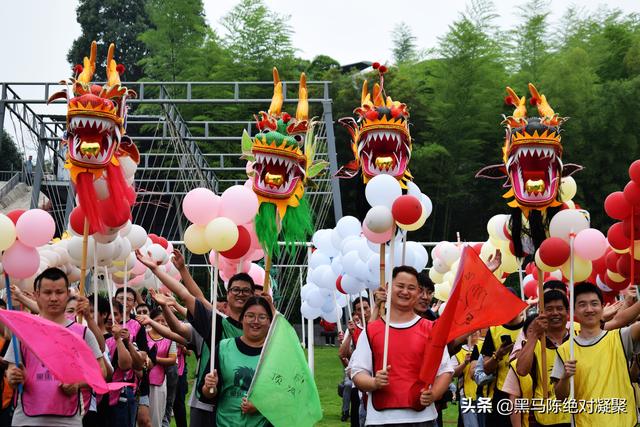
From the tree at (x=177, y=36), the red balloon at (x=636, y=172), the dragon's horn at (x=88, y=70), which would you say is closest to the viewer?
the red balloon at (x=636, y=172)

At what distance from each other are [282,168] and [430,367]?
7.71 ft

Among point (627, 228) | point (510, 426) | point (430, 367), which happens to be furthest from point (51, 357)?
point (627, 228)

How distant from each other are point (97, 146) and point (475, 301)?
8.75ft

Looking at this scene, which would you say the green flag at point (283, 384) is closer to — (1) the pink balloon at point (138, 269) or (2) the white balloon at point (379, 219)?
(2) the white balloon at point (379, 219)

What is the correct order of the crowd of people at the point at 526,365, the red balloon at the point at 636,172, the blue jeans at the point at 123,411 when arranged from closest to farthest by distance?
the crowd of people at the point at 526,365, the red balloon at the point at 636,172, the blue jeans at the point at 123,411

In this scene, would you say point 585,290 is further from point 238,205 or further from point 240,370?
point 238,205

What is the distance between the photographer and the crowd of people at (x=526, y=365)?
506 cm

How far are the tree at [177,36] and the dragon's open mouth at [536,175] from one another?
2190 cm

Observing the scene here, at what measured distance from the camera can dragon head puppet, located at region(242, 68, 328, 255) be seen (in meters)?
6.93

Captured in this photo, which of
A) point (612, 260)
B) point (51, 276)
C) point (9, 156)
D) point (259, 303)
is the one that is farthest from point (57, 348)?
point (9, 156)

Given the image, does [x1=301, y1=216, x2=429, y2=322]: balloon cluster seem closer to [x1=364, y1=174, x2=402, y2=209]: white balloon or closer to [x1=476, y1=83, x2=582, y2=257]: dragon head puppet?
[x1=364, y1=174, x2=402, y2=209]: white balloon

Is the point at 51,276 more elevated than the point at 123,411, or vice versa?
the point at 51,276

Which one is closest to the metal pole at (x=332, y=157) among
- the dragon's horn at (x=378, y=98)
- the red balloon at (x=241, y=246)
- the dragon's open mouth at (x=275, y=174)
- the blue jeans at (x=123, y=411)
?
the blue jeans at (x=123, y=411)

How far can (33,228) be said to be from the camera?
6.79 m
